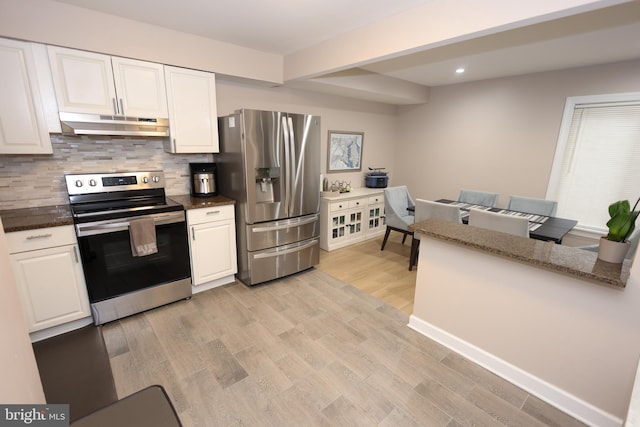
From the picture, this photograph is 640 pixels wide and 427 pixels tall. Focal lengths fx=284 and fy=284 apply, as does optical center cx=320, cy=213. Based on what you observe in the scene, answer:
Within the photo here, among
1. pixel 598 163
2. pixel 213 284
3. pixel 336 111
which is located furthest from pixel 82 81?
pixel 598 163

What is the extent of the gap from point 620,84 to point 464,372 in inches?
144

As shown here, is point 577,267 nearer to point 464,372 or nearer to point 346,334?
point 464,372

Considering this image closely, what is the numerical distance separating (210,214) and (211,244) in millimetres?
310

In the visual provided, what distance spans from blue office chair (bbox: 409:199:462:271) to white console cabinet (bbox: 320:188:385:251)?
1121mm

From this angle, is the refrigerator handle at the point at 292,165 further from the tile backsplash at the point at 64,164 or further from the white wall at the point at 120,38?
the tile backsplash at the point at 64,164

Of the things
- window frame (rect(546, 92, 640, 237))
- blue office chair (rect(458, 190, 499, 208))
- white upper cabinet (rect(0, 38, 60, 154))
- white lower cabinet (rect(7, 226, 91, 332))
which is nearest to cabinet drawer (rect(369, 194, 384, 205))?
blue office chair (rect(458, 190, 499, 208))

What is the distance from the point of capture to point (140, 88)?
247 cm

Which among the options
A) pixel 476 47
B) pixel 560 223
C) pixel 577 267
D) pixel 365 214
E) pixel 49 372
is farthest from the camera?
pixel 365 214

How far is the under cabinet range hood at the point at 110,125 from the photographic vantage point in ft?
7.26

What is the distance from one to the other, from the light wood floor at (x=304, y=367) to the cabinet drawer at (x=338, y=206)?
148cm

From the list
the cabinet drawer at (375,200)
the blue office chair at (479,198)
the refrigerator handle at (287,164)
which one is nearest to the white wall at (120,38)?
the refrigerator handle at (287,164)

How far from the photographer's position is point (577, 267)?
5.16 ft

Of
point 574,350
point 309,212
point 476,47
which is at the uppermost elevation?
point 476,47

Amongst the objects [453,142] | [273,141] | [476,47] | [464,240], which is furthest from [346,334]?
[453,142]
